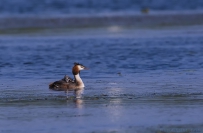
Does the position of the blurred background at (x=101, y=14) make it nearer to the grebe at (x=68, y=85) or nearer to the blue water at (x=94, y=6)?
A: the blue water at (x=94, y=6)

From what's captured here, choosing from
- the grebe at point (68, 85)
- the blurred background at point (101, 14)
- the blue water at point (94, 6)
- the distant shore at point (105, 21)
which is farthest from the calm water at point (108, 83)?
the blue water at point (94, 6)

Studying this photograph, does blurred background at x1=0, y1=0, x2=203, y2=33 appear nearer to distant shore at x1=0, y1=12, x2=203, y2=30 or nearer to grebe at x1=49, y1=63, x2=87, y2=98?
distant shore at x1=0, y1=12, x2=203, y2=30

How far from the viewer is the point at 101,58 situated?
22.9m

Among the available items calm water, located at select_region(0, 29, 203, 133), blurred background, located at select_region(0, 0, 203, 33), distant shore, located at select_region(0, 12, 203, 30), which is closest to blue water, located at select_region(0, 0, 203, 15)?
blurred background, located at select_region(0, 0, 203, 33)

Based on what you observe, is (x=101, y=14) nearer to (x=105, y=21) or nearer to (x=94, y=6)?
(x=105, y=21)

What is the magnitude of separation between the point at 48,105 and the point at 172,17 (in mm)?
24504

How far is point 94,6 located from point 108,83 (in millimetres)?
32323

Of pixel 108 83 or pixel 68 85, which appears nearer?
pixel 68 85

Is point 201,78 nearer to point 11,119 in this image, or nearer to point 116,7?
point 11,119

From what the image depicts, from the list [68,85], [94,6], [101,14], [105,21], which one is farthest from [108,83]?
[94,6]

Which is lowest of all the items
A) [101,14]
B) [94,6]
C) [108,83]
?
[108,83]

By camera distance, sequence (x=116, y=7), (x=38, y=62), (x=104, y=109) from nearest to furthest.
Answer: (x=104, y=109) → (x=38, y=62) → (x=116, y=7)

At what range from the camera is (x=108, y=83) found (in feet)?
55.9

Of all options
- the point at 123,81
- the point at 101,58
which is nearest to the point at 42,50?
the point at 101,58
